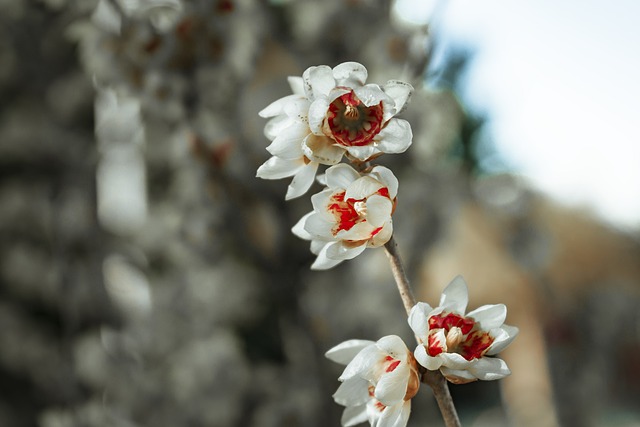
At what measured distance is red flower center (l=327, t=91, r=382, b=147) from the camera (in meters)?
0.30

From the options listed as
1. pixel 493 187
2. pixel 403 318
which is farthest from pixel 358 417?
pixel 493 187

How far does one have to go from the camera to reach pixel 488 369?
0.98 ft

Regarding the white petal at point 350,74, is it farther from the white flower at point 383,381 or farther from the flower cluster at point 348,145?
the white flower at point 383,381

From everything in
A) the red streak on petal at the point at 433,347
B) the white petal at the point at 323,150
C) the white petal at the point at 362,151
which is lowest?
the red streak on petal at the point at 433,347

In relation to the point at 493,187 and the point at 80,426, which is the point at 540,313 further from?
the point at 80,426

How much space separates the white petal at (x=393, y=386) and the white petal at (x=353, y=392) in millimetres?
32

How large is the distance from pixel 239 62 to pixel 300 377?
52 centimetres

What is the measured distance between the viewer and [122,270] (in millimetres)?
1402

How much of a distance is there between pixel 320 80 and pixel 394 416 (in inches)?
6.2

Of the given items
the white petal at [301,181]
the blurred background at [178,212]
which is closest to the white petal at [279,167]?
the white petal at [301,181]

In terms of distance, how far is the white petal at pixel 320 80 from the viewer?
30 centimetres

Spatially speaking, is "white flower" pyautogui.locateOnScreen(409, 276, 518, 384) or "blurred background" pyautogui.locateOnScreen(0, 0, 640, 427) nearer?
"white flower" pyautogui.locateOnScreen(409, 276, 518, 384)

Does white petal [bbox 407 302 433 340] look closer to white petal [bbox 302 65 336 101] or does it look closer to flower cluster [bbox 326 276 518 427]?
flower cluster [bbox 326 276 518 427]

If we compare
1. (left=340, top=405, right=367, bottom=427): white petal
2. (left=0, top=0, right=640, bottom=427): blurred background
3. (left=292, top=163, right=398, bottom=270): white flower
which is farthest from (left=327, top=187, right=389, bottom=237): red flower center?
(left=0, top=0, right=640, bottom=427): blurred background
